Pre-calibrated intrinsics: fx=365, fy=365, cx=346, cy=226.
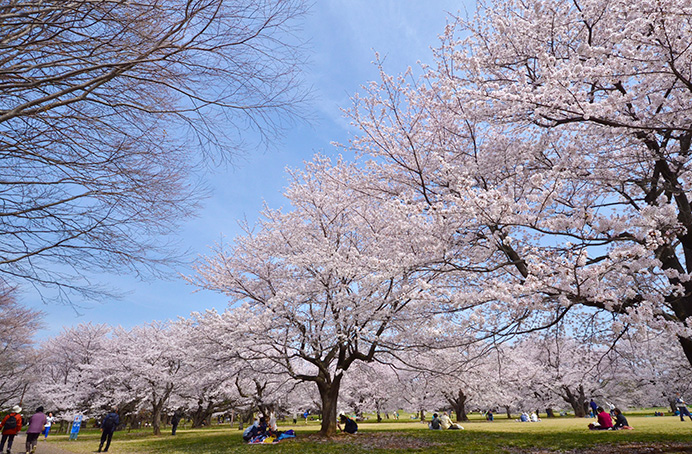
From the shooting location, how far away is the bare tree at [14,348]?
18977 millimetres

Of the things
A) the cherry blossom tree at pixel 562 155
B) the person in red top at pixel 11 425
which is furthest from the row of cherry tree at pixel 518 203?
the person in red top at pixel 11 425

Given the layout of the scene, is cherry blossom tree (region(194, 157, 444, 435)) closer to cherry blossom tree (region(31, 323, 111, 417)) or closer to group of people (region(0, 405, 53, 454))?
group of people (region(0, 405, 53, 454))

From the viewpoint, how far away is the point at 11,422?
385 inches

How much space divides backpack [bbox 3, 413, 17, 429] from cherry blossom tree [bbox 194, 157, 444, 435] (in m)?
5.78

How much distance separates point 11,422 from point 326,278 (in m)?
9.30

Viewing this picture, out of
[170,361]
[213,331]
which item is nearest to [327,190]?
[213,331]

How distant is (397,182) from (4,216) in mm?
7467

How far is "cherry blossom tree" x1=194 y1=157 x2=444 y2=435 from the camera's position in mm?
9547

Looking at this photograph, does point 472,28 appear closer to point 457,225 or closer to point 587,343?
point 457,225

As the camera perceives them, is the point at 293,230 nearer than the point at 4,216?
No

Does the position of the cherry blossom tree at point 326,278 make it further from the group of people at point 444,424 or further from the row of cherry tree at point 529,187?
the group of people at point 444,424

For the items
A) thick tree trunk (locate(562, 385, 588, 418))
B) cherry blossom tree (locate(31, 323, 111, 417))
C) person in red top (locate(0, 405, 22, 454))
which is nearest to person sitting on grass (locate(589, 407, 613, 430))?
person in red top (locate(0, 405, 22, 454))

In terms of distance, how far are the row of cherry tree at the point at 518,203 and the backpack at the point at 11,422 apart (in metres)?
5.03

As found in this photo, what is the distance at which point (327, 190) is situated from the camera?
13.9 m
